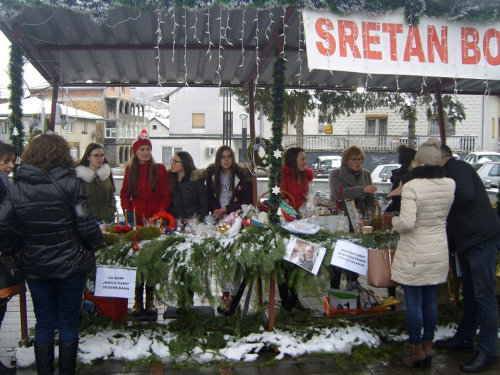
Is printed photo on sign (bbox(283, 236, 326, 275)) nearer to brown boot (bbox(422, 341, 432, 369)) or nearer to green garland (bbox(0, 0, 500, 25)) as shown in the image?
brown boot (bbox(422, 341, 432, 369))

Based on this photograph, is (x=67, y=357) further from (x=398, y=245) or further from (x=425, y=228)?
(x=425, y=228)

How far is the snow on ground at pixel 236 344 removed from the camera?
13.1ft

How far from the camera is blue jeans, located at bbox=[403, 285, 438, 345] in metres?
3.77

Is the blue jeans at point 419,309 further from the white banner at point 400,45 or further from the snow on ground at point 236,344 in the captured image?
the white banner at point 400,45

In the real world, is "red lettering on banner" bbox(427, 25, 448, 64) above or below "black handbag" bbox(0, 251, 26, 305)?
above

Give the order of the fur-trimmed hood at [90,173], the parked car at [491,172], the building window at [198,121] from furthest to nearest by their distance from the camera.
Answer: the building window at [198,121] < the parked car at [491,172] < the fur-trimmed hood at [90,173]

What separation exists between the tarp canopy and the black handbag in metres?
1.98

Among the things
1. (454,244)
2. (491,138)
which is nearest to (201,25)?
(454,244)

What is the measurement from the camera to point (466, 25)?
4176 mm

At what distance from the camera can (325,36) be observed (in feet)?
12.9

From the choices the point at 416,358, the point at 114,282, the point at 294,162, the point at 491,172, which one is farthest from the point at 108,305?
the point at 491,172

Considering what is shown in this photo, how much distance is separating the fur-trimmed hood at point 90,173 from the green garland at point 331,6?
176 centimetres

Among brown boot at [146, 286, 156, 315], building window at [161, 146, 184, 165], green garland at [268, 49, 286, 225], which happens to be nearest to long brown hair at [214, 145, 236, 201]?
green garland at [268, 49, 286, 225]

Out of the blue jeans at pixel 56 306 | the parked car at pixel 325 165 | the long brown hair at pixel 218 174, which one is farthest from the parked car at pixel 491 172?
the blue jeans at pixel 56 306
